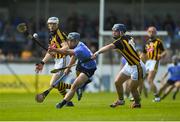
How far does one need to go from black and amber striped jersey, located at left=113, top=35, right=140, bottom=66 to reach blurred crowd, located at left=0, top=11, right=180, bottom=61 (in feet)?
57.6

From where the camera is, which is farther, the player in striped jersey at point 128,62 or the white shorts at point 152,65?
the white shorts at point 152,65

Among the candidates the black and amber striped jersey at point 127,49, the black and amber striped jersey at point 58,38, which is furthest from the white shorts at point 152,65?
the black and amber striped jersey at point 127,49

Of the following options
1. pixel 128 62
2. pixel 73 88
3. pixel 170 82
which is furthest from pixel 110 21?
pixel 73 88

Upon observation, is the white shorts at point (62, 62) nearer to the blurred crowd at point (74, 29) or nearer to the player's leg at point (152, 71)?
the player's leg at point (152, 71)

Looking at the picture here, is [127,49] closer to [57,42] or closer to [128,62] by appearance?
[128,62]

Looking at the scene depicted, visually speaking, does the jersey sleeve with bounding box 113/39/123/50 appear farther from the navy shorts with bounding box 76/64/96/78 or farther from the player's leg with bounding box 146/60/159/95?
the player's leg with bounding box 146/60/159/95

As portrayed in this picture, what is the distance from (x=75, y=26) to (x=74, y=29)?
26cm

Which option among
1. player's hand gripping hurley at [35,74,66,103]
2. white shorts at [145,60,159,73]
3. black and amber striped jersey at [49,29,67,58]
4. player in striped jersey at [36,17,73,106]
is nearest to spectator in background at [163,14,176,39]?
white shorts at [145,60,159,73]

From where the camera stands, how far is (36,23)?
1719 inches

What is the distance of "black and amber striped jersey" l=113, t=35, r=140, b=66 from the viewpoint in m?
22.2

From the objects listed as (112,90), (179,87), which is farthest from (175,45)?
(179,87)

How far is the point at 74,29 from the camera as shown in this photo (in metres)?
43.8

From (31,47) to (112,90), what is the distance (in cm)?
491

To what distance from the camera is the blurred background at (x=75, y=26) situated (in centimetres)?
4066
